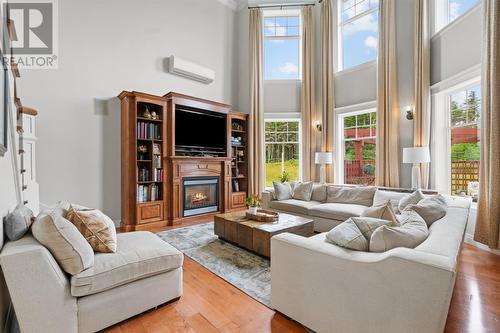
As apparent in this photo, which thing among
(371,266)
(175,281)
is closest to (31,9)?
(175,281)

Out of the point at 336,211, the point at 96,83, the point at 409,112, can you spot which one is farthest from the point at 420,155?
the point at 96,83

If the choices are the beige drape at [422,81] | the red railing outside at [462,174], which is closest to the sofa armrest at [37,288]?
the beige drape at [422,81]

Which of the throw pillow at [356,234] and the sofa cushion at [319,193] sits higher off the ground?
the throw pillow at [356,234]

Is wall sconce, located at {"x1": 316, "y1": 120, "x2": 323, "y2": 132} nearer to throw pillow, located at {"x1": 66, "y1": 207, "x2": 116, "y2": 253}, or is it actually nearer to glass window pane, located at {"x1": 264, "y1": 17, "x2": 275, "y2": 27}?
glass window pane, located at {"x1": 264, "y1": 17, "x2": 275, "y2": 27}

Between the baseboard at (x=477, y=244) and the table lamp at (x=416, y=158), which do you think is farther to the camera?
the table lamp at (x=416, y=158)

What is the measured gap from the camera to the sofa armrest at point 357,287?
1.17 m

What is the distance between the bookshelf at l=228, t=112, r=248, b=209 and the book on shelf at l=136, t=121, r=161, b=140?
176cm

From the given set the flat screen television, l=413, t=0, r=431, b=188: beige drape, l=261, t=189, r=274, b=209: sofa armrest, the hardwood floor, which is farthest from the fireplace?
l=413, t=0, r=431, b=188: beige drape

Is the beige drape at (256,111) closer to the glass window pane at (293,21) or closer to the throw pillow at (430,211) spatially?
the glass window pane at (293,21)

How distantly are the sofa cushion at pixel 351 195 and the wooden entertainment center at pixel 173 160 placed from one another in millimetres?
2237

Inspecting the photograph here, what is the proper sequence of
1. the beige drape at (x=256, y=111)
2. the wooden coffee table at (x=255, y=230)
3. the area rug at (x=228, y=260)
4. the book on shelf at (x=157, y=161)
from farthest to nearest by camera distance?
1. the beige drape at (x=256, y=111)
2. the book on shelf at (x=157, y=161)
3. the wooden coffee table at (x=255, y=230)
4. the area rug at (x=228, y=260)

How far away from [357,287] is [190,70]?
519 centimetres

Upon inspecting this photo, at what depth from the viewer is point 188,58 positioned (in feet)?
18.1

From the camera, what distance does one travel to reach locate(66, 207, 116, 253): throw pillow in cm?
188
